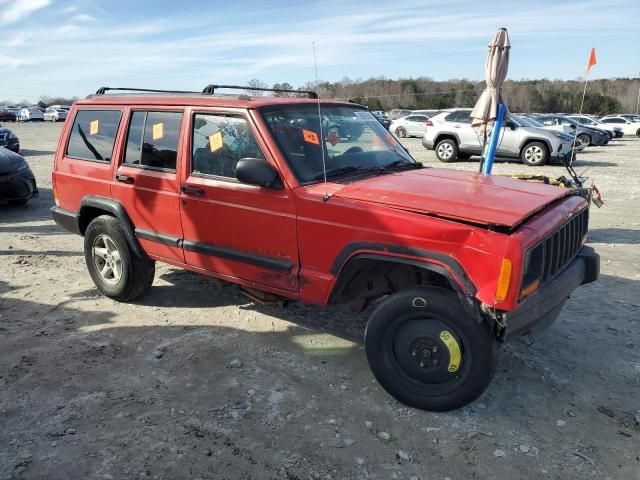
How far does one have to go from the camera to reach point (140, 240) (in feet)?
15.4

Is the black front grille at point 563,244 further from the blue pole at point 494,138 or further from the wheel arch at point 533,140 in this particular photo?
the wheel arch at point 533,140

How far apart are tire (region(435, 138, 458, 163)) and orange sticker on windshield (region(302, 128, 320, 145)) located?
13536mm

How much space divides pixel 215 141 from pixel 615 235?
20.6ft

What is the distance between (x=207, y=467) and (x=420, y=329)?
1.47 m

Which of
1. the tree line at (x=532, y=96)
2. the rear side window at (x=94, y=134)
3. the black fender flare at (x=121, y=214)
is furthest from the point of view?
the tree line at (x=532, y=96)

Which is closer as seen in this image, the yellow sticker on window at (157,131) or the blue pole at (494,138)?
the yellow sticker on window at (157,131)

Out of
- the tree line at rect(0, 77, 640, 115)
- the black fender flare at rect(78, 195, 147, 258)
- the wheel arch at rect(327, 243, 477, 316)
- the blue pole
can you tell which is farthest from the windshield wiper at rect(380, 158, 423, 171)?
the tree line at rect(0, 77, 640, 115)

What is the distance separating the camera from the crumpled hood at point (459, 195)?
3027 mm

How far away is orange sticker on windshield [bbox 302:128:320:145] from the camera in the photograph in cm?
394

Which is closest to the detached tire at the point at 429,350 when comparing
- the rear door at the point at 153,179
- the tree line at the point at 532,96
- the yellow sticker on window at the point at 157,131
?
the rear door at the point at 153,179

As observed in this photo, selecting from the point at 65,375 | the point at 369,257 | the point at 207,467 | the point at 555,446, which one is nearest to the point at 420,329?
the point at 369,257

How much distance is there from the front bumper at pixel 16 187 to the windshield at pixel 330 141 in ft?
22.1

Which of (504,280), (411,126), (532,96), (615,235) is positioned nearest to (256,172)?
(504,280)

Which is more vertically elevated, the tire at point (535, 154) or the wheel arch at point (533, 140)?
the wheel arch at point (533, 140)
